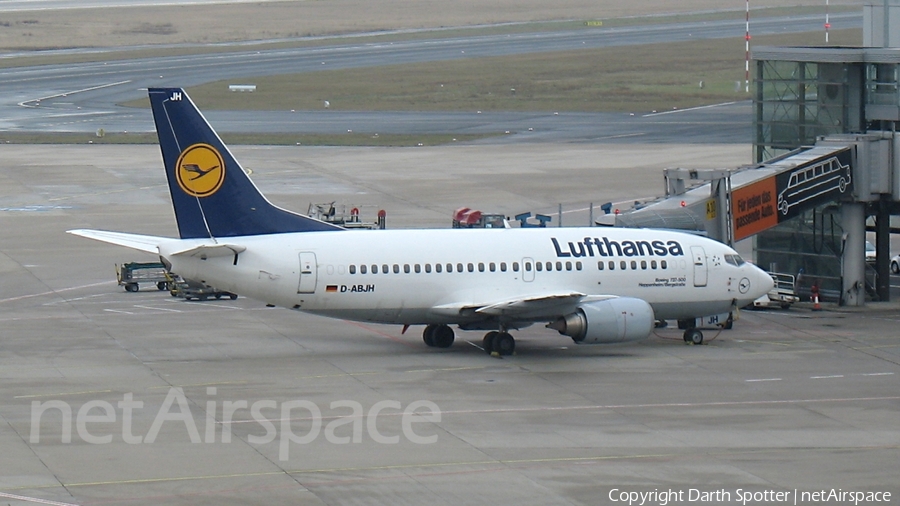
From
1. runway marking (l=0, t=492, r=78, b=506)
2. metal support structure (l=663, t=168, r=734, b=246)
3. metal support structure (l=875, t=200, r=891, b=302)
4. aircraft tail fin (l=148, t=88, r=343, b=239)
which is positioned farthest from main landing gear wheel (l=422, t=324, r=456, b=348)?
metal support structure (l=875, t=200, r=891, b=302)

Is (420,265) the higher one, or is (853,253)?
(853,253)

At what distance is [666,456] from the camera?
105ft

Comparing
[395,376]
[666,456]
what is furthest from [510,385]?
[666,456]

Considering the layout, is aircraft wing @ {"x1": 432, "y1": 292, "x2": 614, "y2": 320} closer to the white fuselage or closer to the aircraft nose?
the white fuselage

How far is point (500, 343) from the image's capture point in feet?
144

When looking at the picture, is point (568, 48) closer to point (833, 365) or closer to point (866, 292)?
point (866, 292)

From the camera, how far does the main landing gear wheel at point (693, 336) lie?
46.6 meters

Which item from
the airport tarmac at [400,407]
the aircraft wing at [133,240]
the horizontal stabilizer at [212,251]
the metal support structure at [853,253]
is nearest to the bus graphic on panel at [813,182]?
the metal support structure at [853,253]

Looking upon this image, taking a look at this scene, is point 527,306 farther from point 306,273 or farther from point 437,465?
point 437,465

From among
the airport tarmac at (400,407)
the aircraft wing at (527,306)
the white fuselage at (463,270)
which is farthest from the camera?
the aircraft wing at (527,306)

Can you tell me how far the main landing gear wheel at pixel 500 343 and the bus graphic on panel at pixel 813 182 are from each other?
14148 mm

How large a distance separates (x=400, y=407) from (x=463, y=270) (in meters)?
8.44

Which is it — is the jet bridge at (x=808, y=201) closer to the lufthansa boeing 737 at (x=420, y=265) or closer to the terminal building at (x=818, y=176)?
the terminal building at (x=818, y=176)

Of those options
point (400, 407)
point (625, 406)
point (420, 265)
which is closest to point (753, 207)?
point (420, 265)
